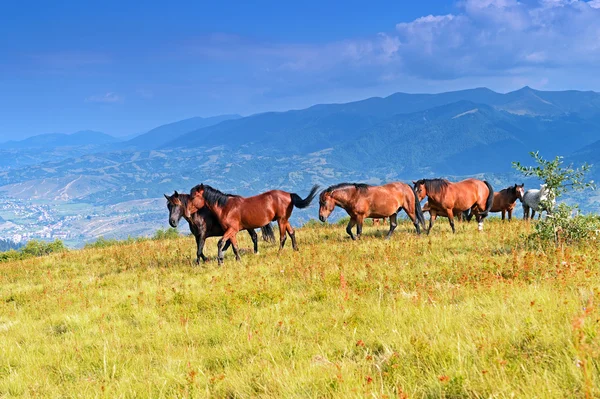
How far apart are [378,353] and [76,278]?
40.8ft

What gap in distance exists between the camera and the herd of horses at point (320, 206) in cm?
1307

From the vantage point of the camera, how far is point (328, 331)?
541 cm

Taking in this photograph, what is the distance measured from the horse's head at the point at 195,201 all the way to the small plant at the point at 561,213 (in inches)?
372

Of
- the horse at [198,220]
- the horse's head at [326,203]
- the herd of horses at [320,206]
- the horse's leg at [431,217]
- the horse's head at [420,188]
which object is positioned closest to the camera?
the horse at [198,220]

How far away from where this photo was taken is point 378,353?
4.54 meters

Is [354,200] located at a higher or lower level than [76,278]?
higher

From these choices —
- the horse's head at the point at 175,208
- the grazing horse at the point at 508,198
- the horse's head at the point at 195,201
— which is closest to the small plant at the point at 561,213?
the horse's head at the point at 195,201

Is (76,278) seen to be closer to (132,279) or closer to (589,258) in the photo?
(132,279)

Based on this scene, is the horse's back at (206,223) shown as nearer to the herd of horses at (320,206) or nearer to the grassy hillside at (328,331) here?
the herd of horses at (320,206)

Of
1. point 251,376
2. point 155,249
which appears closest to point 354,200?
point 155,249

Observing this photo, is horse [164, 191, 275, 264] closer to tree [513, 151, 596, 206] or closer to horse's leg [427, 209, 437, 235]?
horse's leg [427, 209, 437, 235]

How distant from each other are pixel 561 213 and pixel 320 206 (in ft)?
24.4

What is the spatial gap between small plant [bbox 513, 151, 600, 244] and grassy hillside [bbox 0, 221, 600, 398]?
106cm

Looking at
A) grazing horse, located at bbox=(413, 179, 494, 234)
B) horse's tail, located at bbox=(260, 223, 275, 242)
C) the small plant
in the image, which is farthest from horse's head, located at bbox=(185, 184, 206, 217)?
the small plant
